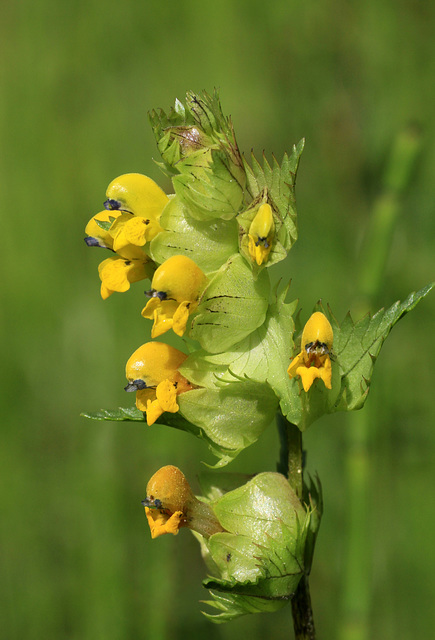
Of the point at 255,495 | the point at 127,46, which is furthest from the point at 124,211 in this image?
the point at 127,46

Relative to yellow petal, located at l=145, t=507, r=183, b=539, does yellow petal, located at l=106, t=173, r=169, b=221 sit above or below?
above

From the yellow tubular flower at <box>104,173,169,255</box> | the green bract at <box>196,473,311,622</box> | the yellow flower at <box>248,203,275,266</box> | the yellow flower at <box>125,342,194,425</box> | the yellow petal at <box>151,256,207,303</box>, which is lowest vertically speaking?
the green bract at <box>196,473,311,622</box>

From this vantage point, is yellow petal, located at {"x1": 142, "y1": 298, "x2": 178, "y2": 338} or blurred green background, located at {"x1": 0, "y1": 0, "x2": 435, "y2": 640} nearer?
yellow petal, located at {"x1": 142, "y1": 298, "x2": 178, "y2": 338}

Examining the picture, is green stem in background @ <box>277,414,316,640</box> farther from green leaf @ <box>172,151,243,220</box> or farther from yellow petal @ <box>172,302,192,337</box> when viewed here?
green leaf @ <box>172,151,243,220</box>

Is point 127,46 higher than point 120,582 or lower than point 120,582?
higher

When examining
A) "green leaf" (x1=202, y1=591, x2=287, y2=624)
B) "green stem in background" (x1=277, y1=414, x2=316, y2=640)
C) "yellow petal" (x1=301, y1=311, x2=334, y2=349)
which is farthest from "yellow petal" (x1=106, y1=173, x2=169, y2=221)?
"green leaf" (x1=202, y1=591, x2=287, y2=624)

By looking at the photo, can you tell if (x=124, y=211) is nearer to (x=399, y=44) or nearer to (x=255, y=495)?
(x=255, y=495)
